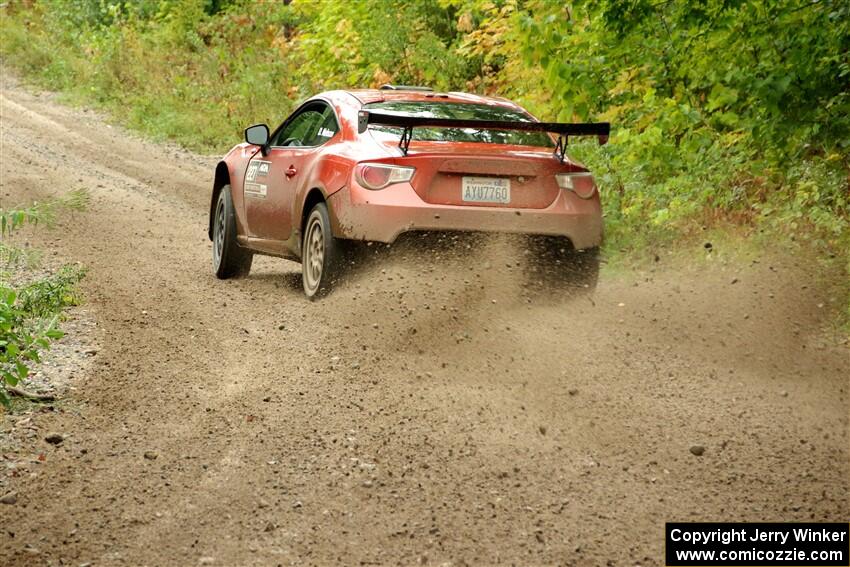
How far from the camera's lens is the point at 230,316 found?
8141 millimetres

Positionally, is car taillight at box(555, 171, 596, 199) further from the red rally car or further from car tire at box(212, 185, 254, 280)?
car tire at box(212, 185, 254, 280)

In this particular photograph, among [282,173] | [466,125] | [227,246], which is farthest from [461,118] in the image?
[227,246]

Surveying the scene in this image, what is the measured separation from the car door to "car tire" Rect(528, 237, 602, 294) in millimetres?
1796

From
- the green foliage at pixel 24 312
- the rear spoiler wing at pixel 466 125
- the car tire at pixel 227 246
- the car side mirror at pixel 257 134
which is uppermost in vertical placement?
the rear spoiler wing at pixel 466 125

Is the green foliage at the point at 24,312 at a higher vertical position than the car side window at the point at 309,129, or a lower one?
lower

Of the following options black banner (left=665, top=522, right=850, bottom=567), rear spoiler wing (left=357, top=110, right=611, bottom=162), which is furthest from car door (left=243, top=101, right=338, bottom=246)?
black banner (left=665, top=522, right=850, bottom=567)

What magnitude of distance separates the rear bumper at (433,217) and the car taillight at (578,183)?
62 millimetres

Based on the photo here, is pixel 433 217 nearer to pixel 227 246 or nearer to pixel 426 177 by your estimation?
pixel 426 177

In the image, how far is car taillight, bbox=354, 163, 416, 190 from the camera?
7.25 metres

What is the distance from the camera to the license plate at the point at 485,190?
7238 millimetres

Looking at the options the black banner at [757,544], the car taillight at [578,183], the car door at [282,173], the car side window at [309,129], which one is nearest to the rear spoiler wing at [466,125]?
the car taillight at [578,183]

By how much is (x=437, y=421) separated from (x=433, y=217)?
206 centimetres

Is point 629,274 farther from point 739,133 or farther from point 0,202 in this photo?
point 0,202

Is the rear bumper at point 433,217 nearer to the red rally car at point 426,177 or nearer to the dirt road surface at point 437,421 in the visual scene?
the red rally car at point 426,177
